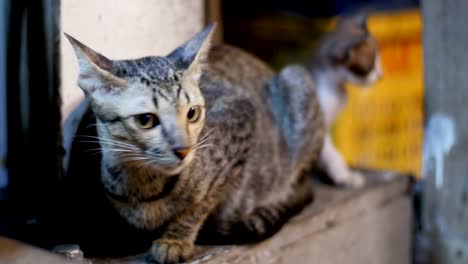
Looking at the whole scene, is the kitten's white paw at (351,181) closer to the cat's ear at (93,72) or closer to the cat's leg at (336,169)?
the cat's leg at (336,169)

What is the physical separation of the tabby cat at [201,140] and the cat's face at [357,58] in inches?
13.9

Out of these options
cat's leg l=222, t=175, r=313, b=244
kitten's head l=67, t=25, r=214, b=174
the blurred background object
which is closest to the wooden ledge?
cat's leg l=222, t=175, r=313, b=244

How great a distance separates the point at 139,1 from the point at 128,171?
1.52 ft

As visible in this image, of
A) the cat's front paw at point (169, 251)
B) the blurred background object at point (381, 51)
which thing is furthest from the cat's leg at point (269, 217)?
the blurred background object at point (381, 51)

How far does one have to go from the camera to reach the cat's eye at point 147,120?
1.07m

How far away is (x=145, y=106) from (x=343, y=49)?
1.10 metres

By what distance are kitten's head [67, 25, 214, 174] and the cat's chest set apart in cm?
91

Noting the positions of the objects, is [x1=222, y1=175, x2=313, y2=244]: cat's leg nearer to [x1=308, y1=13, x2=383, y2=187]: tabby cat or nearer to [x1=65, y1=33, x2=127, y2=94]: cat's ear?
[x1=308, y1=13, x2=383, y2=187]: tabby cat

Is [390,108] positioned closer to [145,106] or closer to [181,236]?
[181,236]

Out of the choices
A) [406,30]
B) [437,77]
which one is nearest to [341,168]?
[437,77]

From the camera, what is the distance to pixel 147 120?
108 cm

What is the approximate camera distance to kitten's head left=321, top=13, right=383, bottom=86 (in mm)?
2016

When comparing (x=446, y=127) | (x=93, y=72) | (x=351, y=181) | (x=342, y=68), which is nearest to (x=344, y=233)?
(x=351, y=181)

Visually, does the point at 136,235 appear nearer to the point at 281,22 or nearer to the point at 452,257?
the point at 452,257
